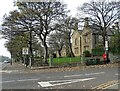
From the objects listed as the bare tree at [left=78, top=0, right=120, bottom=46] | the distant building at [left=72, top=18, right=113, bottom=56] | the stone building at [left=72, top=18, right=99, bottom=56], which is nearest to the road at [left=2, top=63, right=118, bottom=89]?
the bare tree at [left=78, top=0, right=120, bottom=46]

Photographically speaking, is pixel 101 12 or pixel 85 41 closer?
pixel 101 12

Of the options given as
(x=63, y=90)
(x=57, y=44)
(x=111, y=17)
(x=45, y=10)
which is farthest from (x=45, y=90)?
(x=57, y=44)

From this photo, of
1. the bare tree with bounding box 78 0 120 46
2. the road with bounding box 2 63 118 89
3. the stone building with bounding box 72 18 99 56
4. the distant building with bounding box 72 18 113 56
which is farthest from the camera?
the stone building with bounding box 72 18 99 56

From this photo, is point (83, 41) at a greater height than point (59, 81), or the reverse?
point (83, 41)

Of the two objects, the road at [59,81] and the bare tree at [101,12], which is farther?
the bare tree at [101,12]

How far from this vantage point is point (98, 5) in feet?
140

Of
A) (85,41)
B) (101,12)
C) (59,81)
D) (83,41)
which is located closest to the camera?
(59,81)

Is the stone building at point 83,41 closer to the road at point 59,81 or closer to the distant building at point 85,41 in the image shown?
the distant building at point 85,41

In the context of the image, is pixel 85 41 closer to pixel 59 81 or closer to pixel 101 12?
pixel 101 12

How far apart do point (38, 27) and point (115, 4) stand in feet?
40.1

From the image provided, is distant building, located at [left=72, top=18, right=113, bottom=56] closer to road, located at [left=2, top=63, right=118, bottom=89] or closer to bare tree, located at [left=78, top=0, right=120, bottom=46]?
bare tree, located at [left=78, top=0, right=120, bottom=46]

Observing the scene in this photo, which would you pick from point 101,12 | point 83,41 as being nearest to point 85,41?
point 83,41

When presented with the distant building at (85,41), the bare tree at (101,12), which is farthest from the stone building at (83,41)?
the bare tree at (101,12)

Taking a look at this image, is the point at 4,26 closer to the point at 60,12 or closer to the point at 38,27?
the point at 38,27
